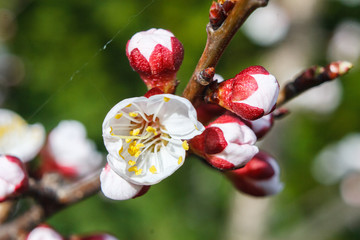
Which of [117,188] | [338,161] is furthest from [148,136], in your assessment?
[338,161]

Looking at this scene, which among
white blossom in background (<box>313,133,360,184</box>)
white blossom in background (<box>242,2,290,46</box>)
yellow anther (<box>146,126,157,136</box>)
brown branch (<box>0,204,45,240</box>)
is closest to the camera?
yellow anther (<box>146,126,157,136</box>)

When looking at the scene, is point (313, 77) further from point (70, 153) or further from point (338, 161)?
point (338, 161)

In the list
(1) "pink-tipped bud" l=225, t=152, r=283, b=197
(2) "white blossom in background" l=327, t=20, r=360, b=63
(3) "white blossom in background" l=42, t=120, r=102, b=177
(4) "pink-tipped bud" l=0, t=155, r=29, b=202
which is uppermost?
(4) "pink-tipped bud" l=0, t=155, r=29, b=202

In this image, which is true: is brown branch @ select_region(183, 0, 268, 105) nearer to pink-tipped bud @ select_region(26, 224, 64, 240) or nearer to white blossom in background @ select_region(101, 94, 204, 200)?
white blossom in background @ select_region(101, 94, 204, 200)

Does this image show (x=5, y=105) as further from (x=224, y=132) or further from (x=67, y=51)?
(x=224, y=132)

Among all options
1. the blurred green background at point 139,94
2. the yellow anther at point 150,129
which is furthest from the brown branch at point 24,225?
the blurred green background at point 139,94

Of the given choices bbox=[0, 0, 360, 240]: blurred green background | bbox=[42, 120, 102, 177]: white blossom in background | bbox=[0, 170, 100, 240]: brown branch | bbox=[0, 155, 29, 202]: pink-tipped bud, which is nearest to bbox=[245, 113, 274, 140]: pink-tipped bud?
bbox=[0, 170, 100, 240]: brown branch

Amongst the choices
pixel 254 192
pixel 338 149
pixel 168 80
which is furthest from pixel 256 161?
pixel 338 149

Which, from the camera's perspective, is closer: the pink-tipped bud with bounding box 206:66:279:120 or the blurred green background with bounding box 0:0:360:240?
the pink-tipped bud with bounding box 206:66:279:120
